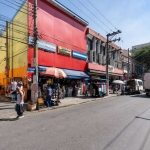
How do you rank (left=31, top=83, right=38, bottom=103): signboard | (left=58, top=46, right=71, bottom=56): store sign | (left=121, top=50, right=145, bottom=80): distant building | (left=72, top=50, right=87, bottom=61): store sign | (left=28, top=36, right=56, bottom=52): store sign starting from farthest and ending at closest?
(left=121, top=50, right=145, bottom=80): distant building
(left=72, top=50, right=87, bottom=61): store sign
(left=58, top=46, right=71, bottom=56): store sign
(left=28, top=36, right=56, bottom=52): store sign
(left=31, top=83, right=38, bottom=103): signboard

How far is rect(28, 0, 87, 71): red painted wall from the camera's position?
60.5ft

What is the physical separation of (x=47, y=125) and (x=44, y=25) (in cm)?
1354

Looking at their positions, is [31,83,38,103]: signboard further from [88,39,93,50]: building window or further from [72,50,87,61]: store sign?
[88,39,93,50]: building window

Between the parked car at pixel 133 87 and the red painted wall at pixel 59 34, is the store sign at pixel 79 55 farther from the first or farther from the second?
the parked car at pixel 133 87

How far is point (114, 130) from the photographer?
21.8ft

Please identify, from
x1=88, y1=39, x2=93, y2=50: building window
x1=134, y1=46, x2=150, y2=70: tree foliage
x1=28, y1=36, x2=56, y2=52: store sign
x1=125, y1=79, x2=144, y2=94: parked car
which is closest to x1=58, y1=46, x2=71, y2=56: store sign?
x1=28, y1=36, x2=56, y2=52: store sign

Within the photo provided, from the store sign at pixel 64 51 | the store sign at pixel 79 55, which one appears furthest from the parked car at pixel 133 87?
A: the store sign at pixel 64 51

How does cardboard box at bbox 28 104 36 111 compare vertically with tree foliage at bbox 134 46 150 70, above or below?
below

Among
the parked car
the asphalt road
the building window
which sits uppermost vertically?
the building window

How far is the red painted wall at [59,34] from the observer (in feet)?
60.5

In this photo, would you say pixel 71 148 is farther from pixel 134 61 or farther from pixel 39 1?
pixel 134 61

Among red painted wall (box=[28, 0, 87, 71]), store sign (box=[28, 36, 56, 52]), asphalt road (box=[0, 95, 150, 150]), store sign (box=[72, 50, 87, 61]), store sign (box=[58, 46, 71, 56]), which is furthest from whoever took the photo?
store sign (box=[72, 50, 87, 61])

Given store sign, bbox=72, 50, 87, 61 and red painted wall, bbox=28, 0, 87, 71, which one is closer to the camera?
red painted wall, bbox=28, 0, 87, 71

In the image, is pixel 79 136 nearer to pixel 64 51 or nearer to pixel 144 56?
pixel 64 51
